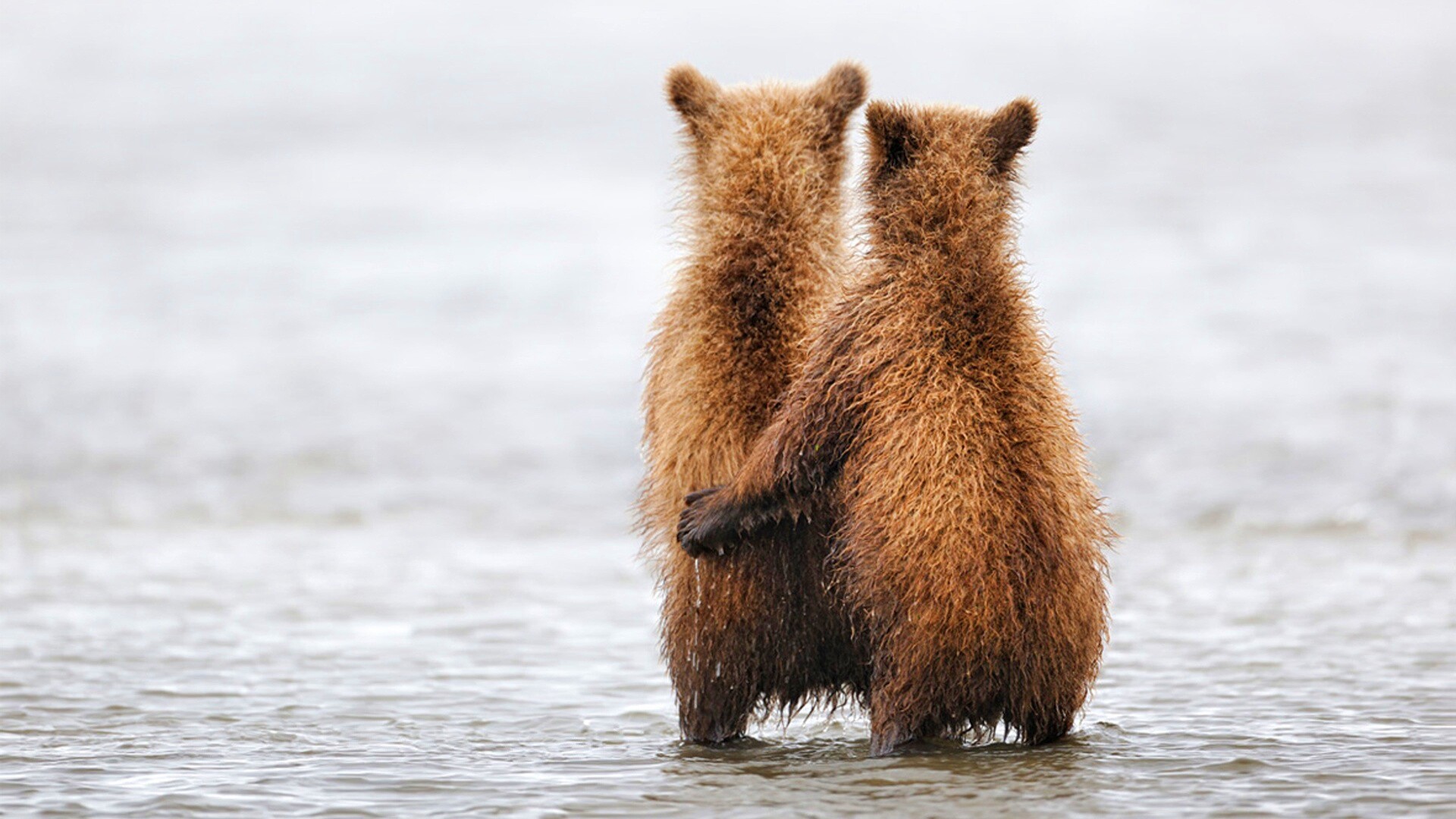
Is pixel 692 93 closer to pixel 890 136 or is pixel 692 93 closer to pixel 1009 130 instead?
pixel 890 136

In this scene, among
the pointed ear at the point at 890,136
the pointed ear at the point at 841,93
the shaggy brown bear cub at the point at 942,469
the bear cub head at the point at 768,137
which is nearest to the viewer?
the shaggy brown bear cub at the point at 942,469

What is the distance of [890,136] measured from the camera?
4.96 m

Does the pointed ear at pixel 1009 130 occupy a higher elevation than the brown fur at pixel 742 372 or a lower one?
higher

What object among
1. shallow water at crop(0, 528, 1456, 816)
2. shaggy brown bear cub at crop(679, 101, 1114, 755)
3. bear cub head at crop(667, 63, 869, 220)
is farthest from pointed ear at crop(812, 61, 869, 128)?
shallow water at crop(0, 528, 1456, 816)

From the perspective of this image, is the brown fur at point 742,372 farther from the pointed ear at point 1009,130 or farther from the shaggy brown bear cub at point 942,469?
the pointed ear at point 1009,130

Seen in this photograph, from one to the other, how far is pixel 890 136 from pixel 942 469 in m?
0.95

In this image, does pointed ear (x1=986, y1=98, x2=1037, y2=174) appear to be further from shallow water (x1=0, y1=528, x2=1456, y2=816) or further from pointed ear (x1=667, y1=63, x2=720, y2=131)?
shallow water (x1=0, y1=528, x2=1456, y2=816)

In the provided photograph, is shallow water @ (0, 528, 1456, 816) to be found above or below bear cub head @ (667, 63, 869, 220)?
below

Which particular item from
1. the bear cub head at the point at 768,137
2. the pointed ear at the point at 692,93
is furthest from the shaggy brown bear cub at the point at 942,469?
the pointed ear at the point at 692,93

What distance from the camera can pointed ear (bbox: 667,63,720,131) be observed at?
5.64 m

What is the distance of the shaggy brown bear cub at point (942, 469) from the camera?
15.4 ft

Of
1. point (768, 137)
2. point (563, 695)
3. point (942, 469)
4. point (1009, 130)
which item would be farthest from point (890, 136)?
point (563, 695)

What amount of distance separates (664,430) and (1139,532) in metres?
6.88

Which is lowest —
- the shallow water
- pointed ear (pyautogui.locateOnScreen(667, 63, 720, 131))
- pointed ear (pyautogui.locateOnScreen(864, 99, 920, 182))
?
the shallow water
